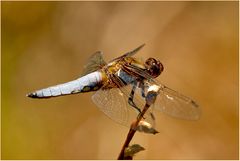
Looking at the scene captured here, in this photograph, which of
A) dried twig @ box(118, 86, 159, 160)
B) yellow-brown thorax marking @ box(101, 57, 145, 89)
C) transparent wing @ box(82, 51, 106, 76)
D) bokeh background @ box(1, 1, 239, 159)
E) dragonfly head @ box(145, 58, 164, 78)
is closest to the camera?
dried twig @ box(118, 86, 159, 160)

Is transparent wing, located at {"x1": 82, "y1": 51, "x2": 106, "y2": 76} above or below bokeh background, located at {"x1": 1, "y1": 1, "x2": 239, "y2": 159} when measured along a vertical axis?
below

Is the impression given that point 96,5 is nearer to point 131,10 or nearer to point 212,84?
point 131,10

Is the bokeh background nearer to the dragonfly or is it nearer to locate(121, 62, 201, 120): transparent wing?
the dragonfly

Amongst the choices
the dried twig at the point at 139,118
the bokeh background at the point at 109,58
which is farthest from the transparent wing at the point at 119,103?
the bokeh background at the point at 109,58

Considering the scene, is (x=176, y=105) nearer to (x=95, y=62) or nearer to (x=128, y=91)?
(x=128, y=91)

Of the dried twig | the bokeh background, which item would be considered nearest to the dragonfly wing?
the dried twig

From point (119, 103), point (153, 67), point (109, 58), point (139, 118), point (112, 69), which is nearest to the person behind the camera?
point (139, 118)

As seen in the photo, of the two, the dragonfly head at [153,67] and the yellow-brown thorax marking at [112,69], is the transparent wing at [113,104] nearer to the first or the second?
the yellow-brown thorax marking at [112,69]

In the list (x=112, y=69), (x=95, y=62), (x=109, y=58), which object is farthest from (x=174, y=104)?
(x=109, y=58)
